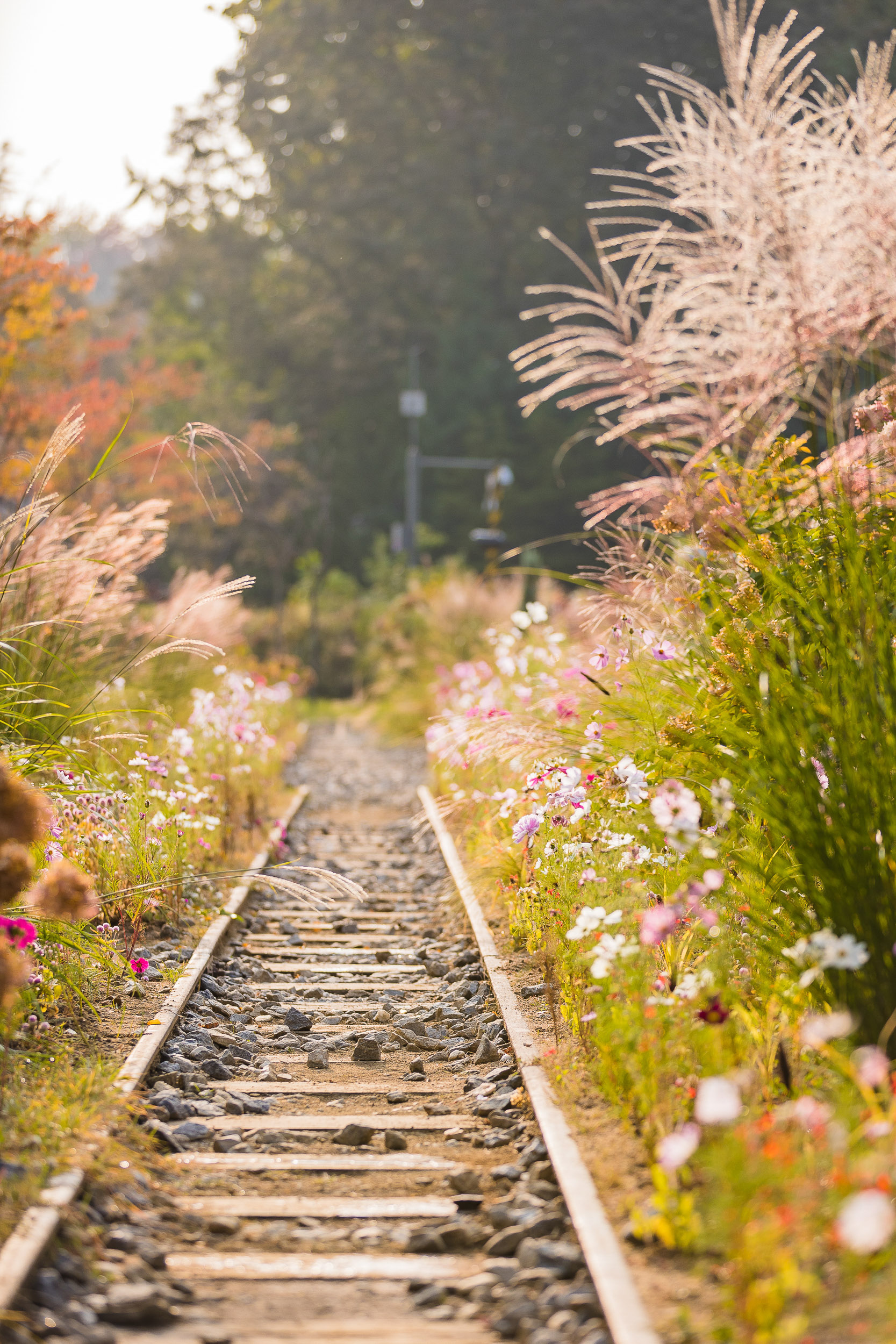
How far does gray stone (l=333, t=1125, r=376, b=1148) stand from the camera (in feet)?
12.0

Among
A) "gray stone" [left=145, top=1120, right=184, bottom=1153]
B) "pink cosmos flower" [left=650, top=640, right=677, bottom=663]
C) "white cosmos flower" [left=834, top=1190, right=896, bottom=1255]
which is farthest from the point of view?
"pink cosmos flower" [left=650, top=640, right=677, bottom=663]

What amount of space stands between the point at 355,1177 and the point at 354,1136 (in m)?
0.24

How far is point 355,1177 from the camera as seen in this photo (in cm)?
344

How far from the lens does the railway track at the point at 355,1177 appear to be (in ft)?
8.58

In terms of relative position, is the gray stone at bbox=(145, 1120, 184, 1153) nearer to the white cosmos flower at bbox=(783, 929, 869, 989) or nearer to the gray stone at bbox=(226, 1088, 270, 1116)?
the gray stone at bbox=(226, 1088, 270, 1116)

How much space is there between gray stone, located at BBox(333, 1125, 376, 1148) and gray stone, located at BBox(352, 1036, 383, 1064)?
81 cm

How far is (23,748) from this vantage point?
4.37 meters

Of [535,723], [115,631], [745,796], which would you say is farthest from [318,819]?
[745,796]

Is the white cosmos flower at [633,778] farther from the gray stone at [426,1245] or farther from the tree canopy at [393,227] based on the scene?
the tree canopy at [393,227]

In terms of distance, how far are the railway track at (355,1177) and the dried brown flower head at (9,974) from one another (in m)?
0.63

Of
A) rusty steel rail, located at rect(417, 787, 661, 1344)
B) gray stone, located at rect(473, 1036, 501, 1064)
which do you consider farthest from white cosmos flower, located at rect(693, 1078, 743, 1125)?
gray stone, located at rect(473, 1036, 501, 1064)

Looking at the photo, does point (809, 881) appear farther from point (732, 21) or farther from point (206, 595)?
point (732, 21)

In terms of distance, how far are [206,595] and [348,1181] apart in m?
2.01

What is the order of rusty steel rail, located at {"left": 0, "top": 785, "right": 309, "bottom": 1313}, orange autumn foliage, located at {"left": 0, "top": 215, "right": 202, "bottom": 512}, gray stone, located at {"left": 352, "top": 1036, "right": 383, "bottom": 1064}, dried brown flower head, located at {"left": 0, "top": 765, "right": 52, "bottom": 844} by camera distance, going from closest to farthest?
rusty steel rail, located at {"left": 0, "top": 785, "right": 309, "bottom": 1313} → dried brown flower head, located at {"left": 0, "top": 765, "right": 52, "bottom": 844} → gray stone, located at {"left": 352, "top": 1036, "right": 383, "bottom": 1064} → orange autumn foliage, located at {"left": 0, "top": 215, "right": 202, "bottom": 512}
